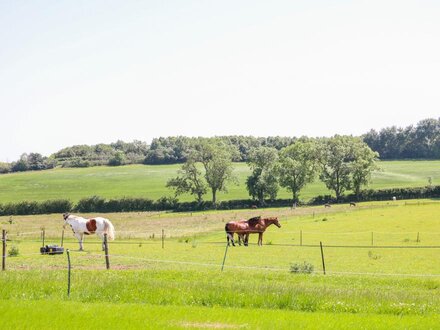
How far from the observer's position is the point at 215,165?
11869 cm

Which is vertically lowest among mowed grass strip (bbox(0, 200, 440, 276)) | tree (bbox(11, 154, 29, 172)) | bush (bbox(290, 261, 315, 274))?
mowed grass strip (bbox(0, 200, 440, 276))

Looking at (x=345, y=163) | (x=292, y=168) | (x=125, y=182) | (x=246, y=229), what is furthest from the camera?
(x=125, y=182)

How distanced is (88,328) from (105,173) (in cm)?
15286

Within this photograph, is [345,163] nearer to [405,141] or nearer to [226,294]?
[405,141]

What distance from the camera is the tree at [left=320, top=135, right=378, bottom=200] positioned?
357 feet

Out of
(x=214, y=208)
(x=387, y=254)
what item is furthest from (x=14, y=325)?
(x=214, y=208)

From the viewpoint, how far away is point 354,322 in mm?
15508

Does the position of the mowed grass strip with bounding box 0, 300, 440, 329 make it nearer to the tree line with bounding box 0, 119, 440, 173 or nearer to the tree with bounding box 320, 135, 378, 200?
the tree with bounding box 320, 135, 378, 200

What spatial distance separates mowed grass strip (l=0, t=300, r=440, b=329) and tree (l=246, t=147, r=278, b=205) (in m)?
93.6

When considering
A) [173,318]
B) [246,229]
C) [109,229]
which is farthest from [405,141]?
[173,318]

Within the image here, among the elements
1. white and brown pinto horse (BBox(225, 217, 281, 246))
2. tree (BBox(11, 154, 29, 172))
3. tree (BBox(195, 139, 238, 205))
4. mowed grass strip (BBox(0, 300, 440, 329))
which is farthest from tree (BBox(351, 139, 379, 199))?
tree (BBox(11, 154, 29, 172))

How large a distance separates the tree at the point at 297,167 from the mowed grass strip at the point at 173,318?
93.6m

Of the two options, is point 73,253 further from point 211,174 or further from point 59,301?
point 211,174

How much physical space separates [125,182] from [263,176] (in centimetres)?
5152
